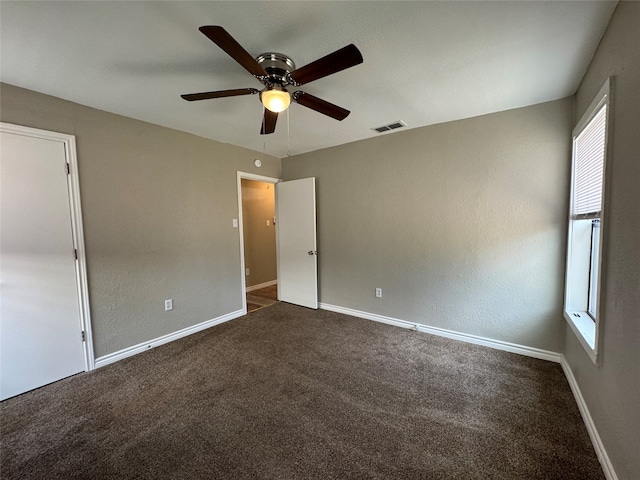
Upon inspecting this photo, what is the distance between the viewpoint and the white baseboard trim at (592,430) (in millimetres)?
1290

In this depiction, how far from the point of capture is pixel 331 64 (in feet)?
4.52

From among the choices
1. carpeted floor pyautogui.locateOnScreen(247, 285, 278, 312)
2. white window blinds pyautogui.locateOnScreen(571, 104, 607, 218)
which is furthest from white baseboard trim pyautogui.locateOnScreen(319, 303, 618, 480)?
white window blinds pyautogui.locateOnScreen(571, 104, 607, 218)

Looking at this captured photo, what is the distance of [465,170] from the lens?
2.69 metres

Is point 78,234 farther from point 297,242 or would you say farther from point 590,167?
point 590,167

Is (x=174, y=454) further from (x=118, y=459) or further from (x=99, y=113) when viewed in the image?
(x=99, y=113)

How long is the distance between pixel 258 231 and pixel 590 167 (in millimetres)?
4607

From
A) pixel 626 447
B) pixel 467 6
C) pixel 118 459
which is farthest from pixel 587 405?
pixel 118 459

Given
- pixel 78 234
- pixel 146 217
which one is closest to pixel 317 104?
pixel 146 217

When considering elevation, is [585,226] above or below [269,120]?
below

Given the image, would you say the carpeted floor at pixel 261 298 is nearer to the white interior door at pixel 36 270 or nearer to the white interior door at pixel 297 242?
the white interior door at pixel 297 242

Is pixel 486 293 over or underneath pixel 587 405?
over

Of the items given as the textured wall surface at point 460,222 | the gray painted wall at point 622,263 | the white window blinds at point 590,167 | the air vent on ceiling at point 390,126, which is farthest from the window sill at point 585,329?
the air vent on ceiling at point 390,126

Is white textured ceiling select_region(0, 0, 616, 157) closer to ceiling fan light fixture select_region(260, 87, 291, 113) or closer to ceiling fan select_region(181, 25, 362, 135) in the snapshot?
ceiling fan select_region(181, 25, 362, 135)

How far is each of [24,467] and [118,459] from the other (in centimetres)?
48
